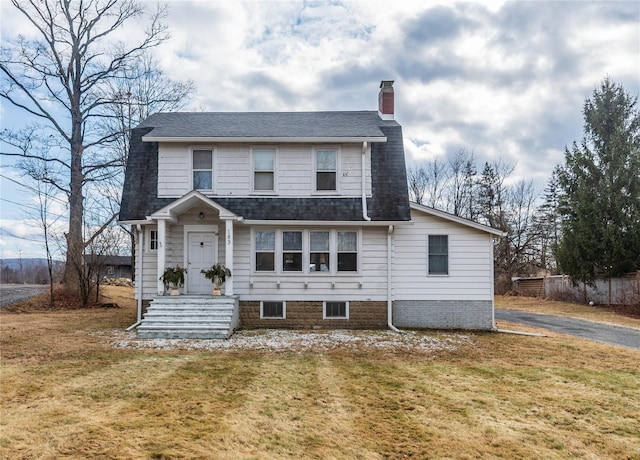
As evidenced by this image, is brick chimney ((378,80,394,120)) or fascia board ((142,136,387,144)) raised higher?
brick chimney ((378,80,394,120))

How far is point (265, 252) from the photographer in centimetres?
1256

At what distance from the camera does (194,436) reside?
418 centimetres

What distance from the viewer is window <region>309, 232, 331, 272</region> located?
12.6 m

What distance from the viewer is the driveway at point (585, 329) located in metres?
11.5

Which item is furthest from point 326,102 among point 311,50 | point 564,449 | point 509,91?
point 564,449

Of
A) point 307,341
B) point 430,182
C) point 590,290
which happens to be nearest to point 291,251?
point 307,341

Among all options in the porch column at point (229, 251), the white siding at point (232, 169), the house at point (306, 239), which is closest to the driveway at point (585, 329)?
the house at point (306, 239)

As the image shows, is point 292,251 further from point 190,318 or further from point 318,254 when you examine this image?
point 190,318

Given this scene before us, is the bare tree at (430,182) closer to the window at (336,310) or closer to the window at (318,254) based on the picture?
the window at (318,254)

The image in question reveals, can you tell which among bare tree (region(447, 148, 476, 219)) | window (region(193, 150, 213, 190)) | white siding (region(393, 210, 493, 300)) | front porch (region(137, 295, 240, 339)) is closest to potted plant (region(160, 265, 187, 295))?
front porch (region(137, 295, 240, 339))

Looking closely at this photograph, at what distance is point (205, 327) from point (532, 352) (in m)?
7.63

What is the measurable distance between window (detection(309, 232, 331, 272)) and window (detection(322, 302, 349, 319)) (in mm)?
1053

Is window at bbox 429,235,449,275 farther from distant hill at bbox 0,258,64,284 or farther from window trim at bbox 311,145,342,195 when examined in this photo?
distant hill at bbox 0,258,64,284

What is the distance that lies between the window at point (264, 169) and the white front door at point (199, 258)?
2096 mm
